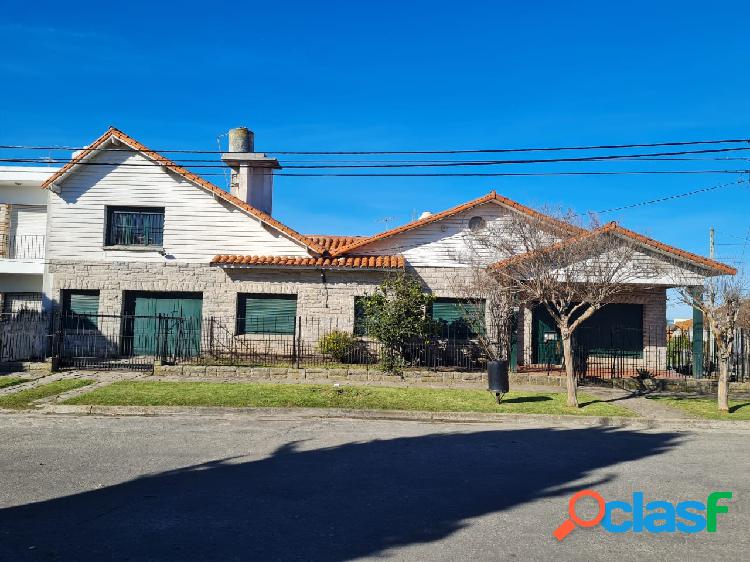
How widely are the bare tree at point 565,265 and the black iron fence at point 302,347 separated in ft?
8.78

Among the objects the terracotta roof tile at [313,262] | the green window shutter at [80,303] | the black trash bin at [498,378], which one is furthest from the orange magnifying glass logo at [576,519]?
the green window shutter at [80,303]

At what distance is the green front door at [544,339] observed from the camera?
1956 cm

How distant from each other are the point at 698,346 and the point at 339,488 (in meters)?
14.3

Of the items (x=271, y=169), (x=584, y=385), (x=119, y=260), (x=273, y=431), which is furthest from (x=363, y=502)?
(x=271, y=169)

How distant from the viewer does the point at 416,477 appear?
744 cm

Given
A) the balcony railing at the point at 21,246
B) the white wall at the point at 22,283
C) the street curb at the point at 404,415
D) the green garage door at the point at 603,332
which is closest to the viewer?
the street curb at the point at 404,415

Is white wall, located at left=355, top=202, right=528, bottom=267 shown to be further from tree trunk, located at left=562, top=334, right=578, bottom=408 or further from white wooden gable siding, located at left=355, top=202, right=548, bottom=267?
tree trunk, located at left=562, top=334, right=578, bottom=408

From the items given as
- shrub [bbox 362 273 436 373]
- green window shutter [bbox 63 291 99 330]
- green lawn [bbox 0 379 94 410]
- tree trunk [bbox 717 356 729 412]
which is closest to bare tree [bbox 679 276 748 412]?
tree trunk [bbox 717 356 729 412]

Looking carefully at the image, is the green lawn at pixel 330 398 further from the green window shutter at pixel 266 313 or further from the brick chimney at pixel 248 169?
the brick chimney at pixel 248 169

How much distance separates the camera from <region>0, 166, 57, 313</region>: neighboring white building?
2114 cm

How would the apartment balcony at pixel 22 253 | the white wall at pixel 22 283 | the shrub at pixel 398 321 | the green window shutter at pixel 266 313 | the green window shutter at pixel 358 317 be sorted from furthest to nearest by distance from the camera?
1. the white wall at pixel 22 283
2. the apartment balcony at pixel 22 253
3. the green window shutter at pixel 266 313
4. the green window shutter at pixel 358 317
5. the shrub at pixel 398 321

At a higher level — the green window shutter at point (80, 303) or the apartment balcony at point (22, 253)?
the apartment balcony at point (22, 253)

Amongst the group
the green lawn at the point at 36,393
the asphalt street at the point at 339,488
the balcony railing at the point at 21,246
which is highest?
the balcony railing at the point at 21,246

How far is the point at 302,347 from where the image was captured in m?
19.1
